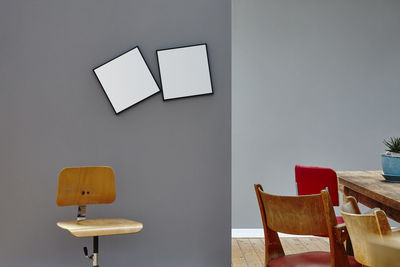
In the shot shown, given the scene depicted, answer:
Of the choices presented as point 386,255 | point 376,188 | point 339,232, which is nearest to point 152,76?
point 376,188

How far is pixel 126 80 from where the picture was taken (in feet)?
10.2

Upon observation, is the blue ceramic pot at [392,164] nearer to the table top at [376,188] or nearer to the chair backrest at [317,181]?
the table top at [376,188]

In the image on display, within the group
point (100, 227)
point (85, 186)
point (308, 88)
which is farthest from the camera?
point (308, 88)

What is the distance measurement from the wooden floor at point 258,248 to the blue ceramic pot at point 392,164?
1.64 meters

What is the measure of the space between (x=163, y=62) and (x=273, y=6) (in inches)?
94.8

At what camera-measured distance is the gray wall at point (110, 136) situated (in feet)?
10.1

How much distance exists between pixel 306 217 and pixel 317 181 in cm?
162

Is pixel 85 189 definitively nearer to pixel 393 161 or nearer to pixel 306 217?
pixel 306 217

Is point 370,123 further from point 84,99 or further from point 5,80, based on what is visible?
point 5,80

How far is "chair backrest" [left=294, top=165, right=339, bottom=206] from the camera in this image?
3.17 meters

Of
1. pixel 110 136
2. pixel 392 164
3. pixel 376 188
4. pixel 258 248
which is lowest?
pixel 258 248

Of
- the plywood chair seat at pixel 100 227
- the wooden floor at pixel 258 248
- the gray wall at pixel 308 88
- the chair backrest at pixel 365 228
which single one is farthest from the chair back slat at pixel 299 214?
the gray wall at pixel 308 88

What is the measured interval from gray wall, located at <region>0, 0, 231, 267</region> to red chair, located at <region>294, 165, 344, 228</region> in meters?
0.60

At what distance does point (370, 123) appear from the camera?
4934 mm
